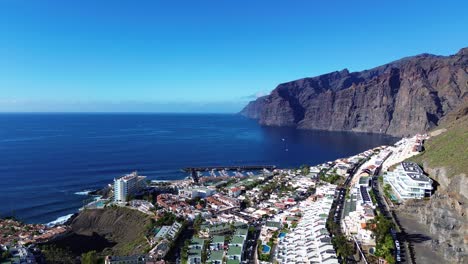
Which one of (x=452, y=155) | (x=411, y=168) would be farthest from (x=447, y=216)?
(x=452, y=155)

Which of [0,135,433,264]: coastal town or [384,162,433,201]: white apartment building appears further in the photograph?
[384,162,433,201]: white apartment building

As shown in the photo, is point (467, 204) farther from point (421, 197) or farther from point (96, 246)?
point (96, 246)

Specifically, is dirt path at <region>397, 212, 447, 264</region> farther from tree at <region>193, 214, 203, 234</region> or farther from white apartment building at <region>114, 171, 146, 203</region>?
white apartment building at <region>114, 171, 146, 203</region>

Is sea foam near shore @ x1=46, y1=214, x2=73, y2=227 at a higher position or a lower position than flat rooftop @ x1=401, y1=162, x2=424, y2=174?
lower

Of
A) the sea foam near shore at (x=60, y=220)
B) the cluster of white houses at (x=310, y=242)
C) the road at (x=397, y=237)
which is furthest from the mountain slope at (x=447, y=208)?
the sea foam near shore at (x=60, y=220)

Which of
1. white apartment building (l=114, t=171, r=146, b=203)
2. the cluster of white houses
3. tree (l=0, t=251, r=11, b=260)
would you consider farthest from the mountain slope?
tree (l=0, t=251, r=11, b=260)

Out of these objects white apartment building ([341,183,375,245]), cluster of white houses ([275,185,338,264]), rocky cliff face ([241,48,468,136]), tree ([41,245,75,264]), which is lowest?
tree ([41,245,75,264])

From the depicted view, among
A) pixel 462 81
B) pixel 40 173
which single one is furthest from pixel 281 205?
pixel 462 81
